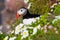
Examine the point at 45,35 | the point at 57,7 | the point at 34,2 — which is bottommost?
the point at 45,35

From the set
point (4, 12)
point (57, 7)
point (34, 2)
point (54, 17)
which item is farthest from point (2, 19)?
point (54, 17)

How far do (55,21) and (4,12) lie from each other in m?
3.80

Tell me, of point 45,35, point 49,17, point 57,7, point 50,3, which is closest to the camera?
point 45,35

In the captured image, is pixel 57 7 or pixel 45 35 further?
pixel 57 7

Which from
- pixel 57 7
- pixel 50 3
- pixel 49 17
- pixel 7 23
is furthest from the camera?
pixel 7 23

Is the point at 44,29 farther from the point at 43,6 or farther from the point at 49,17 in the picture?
the point at 43,6

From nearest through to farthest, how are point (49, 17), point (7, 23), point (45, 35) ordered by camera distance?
point (45, 35) < point (49, 17) < point (7, 23)

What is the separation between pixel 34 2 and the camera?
517cm

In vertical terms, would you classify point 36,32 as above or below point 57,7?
below

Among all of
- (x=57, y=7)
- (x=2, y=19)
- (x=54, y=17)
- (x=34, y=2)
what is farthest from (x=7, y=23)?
(x=54, y=17)

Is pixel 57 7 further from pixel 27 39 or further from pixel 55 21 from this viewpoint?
pixel 27 39

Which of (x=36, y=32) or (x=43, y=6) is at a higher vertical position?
(x=43, y=6)

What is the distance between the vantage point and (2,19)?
727 centimetres

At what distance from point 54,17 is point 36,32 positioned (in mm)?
432
